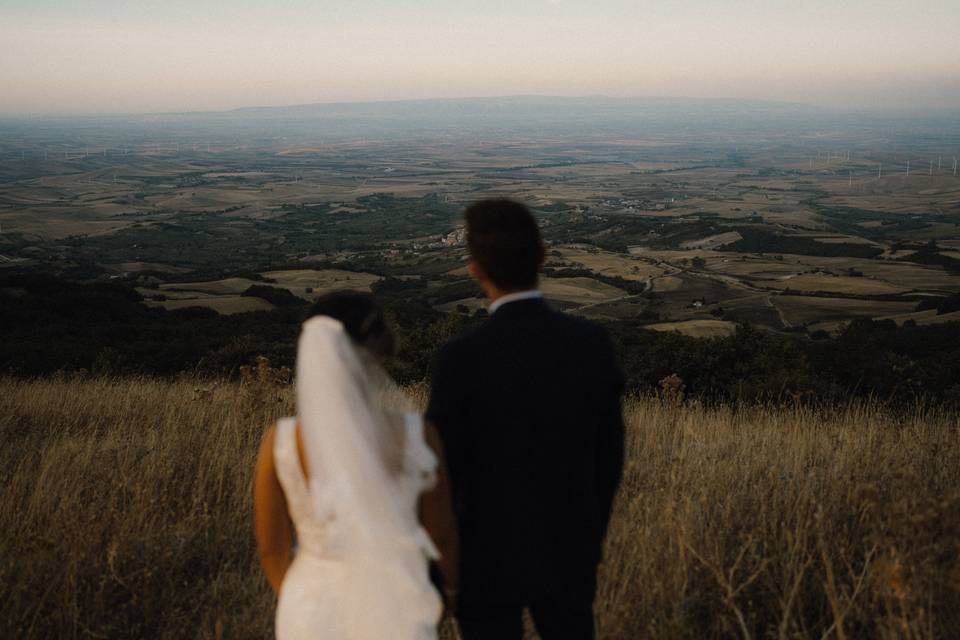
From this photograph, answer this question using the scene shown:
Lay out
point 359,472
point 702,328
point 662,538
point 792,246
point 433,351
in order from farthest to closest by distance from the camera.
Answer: point 792,246
point 702,328
point 433,351
point 662,538
point 359,472

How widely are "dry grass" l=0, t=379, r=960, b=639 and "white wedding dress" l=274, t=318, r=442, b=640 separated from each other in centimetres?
110

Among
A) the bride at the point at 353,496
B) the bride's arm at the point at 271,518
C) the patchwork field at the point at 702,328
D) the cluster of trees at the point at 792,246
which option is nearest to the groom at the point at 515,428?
the bride at the point at 353,496

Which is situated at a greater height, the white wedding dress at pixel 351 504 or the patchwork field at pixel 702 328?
the white wedding dress at pixel 351 504

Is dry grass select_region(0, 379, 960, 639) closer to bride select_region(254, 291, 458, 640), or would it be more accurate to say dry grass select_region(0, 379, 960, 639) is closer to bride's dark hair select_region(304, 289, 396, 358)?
bride select_region(254, 291, 458, 640)

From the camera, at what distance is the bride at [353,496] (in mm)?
1576

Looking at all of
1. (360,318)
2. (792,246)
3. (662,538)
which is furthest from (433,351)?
(792,246)

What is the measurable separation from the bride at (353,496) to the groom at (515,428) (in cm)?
12

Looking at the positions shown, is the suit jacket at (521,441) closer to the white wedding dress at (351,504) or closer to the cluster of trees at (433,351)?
the white wedding dress at (351,504)

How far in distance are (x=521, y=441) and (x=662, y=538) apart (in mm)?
1733

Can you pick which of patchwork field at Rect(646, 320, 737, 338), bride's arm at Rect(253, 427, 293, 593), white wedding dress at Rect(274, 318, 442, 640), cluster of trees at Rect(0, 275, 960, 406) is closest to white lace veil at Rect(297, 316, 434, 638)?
white wedding dress at Rect(274, 318, 442, 640)

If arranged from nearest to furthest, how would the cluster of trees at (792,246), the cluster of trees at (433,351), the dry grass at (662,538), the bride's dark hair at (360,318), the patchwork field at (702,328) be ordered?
the bride's dark hair at (360,318) → the dry grass at (662,538) → the cluster of trees at (433,351) → the patchwork field at (702,328) → the cluster of trees at (792,246)

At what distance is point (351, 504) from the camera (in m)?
1.59

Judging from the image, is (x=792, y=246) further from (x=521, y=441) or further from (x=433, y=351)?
(x=521, y=441)

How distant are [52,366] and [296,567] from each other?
16.7 meters
